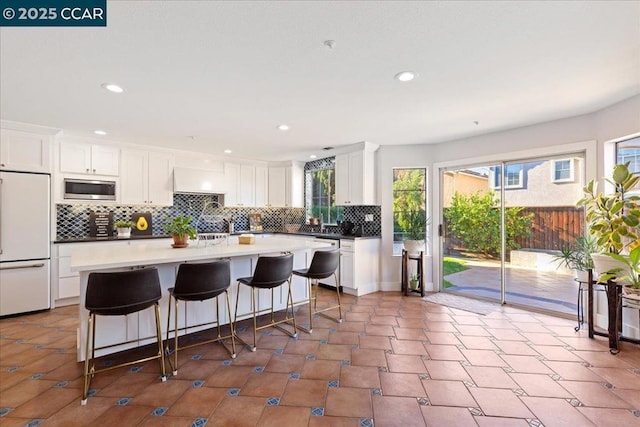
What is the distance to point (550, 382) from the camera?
2.21m

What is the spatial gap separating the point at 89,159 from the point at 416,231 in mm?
5051

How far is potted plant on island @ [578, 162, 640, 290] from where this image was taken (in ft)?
8.86

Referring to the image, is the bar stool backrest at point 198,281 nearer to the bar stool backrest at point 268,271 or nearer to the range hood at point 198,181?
the bar stool backrest at point 268,271

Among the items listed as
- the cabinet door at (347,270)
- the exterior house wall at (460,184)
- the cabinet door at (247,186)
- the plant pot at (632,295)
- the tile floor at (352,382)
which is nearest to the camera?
the tile floor at (352,382)

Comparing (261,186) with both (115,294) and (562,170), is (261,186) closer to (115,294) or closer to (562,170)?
(115,294)

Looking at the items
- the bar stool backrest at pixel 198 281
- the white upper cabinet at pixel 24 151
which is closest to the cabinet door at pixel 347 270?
the bar stool backrest at pixel 198 281

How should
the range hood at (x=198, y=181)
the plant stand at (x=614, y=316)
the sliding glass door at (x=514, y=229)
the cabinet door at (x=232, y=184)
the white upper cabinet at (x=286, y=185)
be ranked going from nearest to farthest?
1. the plant stand at (x=614, y=316)
2. the sliding glass door at (x=514, y=229)
3. the range hood at (x=198, y=181)
4. the cabinet door at (x=232, y=184)
5. the white upper cabinet at (x=286, y=185)

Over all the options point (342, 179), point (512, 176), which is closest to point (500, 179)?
point (512, 176)

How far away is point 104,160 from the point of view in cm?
450

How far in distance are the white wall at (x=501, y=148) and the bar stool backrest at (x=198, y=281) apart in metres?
3.07

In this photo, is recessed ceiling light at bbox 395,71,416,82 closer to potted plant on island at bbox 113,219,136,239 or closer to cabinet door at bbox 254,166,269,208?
cabinet door at bbox 254,166,269,208

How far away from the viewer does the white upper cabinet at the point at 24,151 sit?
359 centimetres

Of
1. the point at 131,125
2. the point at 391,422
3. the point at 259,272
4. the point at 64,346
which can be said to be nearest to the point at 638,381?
the point at 391,422

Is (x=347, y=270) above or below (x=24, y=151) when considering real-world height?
below
